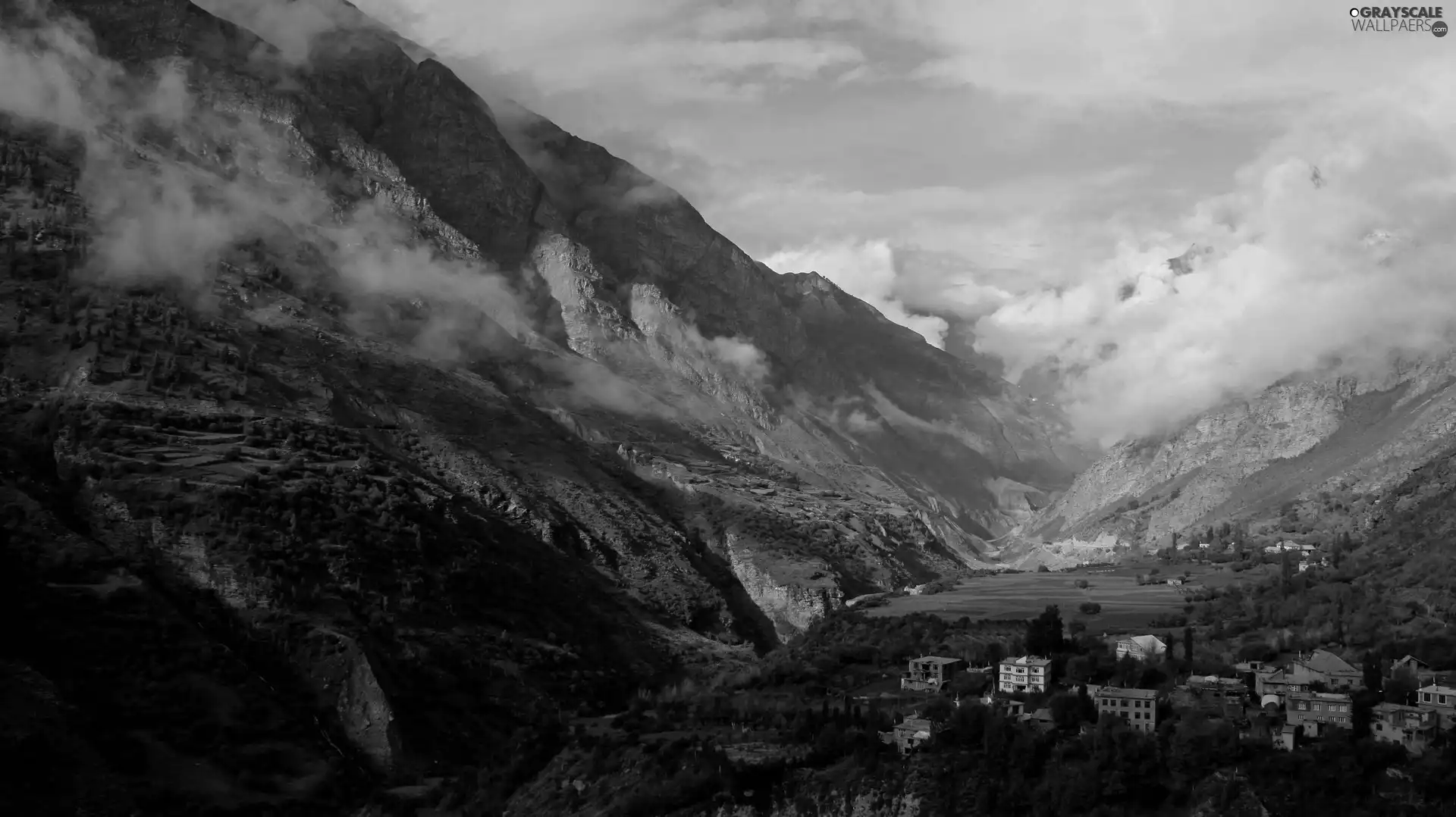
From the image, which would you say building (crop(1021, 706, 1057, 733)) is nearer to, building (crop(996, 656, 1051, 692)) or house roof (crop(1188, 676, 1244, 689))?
building (crop(996, 656, 1051, 692))

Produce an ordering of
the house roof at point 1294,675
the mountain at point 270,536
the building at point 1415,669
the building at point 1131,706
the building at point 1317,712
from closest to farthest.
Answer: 1. the building at point 1317,712
2. the building at point 1131,706
3. the house roof at point 1294,675
4. the building at point 1415,669
5. the mountain at point 270,536

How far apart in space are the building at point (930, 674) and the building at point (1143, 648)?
34.2ft

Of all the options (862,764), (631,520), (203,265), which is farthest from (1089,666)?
(203,265)

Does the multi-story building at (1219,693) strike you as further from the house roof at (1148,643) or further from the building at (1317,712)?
the house roof at (1148,643)

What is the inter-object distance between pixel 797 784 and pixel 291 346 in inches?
3501

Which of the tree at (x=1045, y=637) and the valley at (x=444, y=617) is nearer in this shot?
the valley at (x=444, y=617)

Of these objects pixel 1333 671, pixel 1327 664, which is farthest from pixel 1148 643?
pixel 1333 671

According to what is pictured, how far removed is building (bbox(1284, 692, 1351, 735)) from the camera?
271 feet

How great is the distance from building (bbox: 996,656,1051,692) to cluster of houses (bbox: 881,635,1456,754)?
1.7 inches

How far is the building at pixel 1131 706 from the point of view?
85.6 m

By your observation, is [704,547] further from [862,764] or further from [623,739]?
[862,764]

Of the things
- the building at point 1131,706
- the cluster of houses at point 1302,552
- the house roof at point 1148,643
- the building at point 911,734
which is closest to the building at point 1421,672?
the building at point 1131,706

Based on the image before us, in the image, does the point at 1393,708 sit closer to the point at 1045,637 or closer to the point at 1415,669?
the point at 1415,669

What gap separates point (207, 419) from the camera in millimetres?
129750
